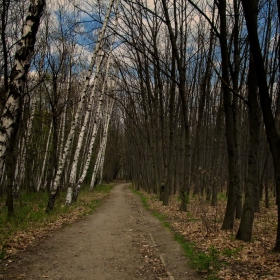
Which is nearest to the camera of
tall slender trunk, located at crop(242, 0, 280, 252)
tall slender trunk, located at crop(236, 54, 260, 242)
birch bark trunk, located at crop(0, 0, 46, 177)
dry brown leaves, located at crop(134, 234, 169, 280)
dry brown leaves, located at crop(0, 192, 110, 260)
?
birch bark trunk, located at crop(0, 0, 46, 177)

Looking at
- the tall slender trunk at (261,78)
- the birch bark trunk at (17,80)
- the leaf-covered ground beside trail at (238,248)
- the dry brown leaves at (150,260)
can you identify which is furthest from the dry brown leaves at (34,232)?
the tall slender trunk at (261,78)

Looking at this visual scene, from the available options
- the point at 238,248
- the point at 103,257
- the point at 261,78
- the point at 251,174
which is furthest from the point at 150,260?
the point at 261,78

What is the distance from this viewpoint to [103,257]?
653 centimetres

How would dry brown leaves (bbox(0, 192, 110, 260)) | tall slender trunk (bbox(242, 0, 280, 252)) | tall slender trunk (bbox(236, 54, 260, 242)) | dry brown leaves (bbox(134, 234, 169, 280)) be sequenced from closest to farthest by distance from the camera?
dry brown leaves (bbox(134, 234, 169, 280))
tall slender trunk (bbox(242, 0, 280, 252))
dry brown leaves (bbox(0, 192, 110, 260))
tall slender trunk (bbox(236, 54, 260, 242))

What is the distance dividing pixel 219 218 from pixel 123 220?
3892 mm

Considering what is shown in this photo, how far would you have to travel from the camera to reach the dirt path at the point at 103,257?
544 cm

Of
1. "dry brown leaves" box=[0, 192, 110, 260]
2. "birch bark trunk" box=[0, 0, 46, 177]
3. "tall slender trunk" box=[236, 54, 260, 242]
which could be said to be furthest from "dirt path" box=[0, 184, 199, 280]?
"birch bark trunk" box=[0, 0, 46, 177]

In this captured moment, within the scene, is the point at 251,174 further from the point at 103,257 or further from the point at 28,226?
the point at 28,226

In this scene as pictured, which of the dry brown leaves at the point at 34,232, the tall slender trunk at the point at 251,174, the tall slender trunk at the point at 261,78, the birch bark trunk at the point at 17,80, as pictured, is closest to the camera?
the birch bark trunk at the point at 17,80

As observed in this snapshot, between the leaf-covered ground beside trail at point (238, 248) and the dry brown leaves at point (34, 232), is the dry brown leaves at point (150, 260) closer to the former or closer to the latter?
the leaf-covered ground beside trail at point (238, 248)

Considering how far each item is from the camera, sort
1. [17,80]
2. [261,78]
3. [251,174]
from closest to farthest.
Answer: [17,80] < [261,78] < [251,174]

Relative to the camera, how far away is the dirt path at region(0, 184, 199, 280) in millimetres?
5441

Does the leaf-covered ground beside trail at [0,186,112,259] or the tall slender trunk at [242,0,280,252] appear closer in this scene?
the tall slender trunk at [242,0,280,252]

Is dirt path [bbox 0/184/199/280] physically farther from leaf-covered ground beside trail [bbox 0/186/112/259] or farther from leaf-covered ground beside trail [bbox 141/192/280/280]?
leaf-covered ground beside trail [bbox 141/192/280/280]
